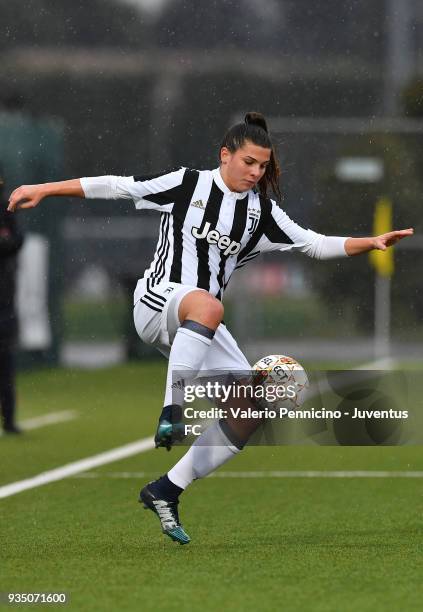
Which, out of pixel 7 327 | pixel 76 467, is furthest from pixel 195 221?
pixel 7 327

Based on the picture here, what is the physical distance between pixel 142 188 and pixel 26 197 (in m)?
0.52

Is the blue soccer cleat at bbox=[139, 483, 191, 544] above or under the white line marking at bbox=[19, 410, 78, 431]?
above

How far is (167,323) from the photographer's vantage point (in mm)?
6785

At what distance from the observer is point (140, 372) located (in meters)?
20.0

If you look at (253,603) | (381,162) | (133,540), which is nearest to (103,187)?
(133,540)

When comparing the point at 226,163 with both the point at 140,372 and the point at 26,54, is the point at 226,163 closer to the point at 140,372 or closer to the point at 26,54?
the point at 140,372

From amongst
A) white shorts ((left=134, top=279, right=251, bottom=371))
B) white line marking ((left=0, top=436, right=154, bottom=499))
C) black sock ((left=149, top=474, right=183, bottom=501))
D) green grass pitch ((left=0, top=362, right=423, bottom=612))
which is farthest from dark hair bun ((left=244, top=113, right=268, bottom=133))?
white line marking ((left=0, top=436, right=154, bottom=499))

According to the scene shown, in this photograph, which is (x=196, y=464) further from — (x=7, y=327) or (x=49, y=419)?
(x=49, y=419)

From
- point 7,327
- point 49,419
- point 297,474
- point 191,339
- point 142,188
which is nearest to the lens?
point 191,339

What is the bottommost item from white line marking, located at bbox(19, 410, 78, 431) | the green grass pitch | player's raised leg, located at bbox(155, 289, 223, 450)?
white line marking, located at bbox(19, 410, 78, 431)

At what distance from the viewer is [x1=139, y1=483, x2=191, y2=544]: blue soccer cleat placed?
6.75 meters

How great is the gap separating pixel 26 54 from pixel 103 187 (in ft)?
76.1

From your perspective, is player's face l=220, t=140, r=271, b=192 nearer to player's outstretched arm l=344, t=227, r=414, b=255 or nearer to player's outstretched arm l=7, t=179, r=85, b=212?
player's outstretched arm l=344, t=227, r=414, b=255

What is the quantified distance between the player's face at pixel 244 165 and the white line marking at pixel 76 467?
2354 millimetres
